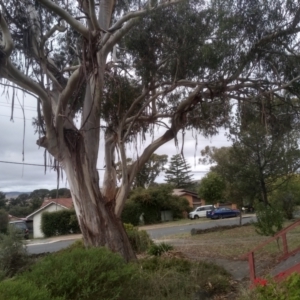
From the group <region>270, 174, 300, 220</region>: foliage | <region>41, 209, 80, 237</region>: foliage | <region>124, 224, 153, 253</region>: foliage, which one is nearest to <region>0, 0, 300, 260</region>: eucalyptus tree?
<region>124, 224, 153, 253</region>: foliage

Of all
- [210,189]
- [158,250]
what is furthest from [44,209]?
[158,250]

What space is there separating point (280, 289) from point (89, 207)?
7.31m

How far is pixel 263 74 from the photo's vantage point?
15.1 metres

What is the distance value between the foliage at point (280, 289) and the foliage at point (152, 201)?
37783 millimetres

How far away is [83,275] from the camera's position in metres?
6.75

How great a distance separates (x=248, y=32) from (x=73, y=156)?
18.3ft

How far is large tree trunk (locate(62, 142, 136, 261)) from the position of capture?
13117mm

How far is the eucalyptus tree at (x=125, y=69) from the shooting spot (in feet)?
42.8

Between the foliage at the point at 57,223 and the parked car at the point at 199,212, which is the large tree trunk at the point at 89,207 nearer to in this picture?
the foliage at the point at 57,223

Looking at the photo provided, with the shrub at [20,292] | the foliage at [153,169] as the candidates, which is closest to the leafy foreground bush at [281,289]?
the shrub at [20,292]

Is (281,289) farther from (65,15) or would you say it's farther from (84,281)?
(65,15)

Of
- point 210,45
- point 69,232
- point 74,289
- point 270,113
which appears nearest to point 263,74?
point 270,113

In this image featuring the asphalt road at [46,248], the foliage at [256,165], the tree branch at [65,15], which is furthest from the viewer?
the foliage at [256,165]

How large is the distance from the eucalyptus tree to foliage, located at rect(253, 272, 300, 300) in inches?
261
